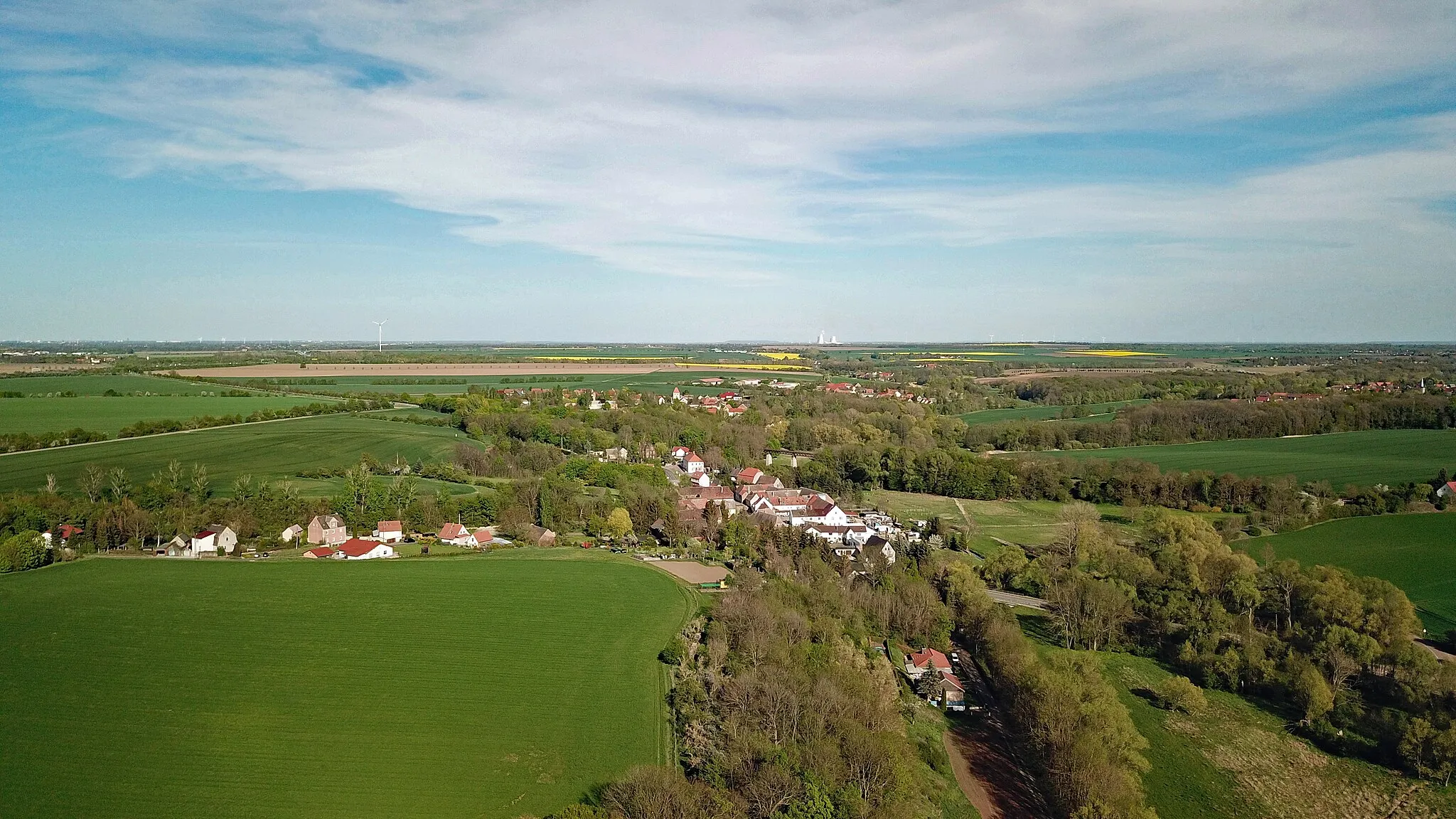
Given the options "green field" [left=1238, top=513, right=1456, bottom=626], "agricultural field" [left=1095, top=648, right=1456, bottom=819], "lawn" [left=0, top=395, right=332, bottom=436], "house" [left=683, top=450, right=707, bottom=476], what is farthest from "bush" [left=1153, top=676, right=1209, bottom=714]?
"lawn" [left=0, top=395, right=332, bottom=436]

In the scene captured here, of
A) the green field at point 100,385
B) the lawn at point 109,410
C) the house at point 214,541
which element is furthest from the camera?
the green field at point 100,385

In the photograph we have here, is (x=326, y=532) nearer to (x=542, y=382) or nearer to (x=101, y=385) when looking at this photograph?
(x=101, y=385)

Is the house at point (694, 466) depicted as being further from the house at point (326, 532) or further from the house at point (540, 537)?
the house at point (326, 532)

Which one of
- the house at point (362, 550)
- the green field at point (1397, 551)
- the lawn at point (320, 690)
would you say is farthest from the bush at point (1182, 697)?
the house at point (362, 550)

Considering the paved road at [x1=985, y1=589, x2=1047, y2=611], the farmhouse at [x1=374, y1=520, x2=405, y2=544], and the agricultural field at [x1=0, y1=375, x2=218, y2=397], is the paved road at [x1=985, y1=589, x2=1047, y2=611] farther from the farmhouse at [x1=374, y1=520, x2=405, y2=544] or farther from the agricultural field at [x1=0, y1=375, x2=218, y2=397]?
the agricultural field at [x1=0, y1=375, x2=218, y2=397]

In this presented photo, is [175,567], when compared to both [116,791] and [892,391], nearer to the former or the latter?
[116,791]

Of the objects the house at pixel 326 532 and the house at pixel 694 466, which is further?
the house at pixel 694 466
